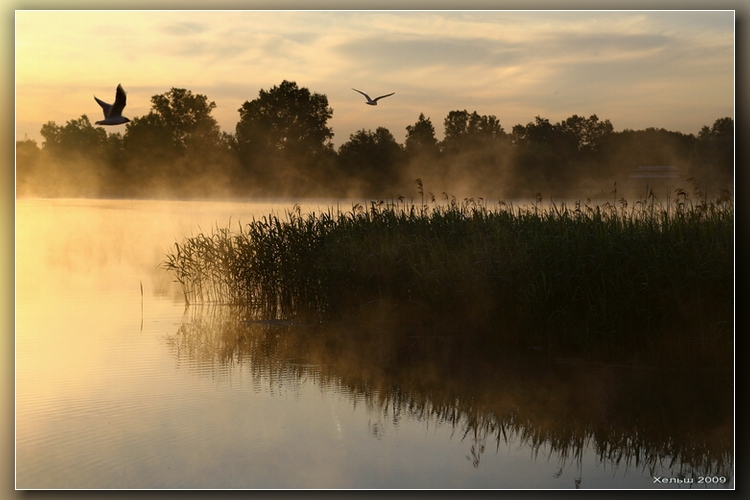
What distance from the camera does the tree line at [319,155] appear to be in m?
6.50

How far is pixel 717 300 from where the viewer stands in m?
6.02

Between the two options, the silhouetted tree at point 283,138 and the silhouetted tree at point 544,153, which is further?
the silhouetted tree at point 283,138

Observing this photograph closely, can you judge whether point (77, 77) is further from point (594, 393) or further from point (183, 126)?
point (594, 393)

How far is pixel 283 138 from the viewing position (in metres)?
8.49

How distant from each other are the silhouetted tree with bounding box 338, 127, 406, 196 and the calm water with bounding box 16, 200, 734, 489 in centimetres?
193

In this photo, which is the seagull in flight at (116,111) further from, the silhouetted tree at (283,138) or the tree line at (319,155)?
the silhouetted tree at (283,138)

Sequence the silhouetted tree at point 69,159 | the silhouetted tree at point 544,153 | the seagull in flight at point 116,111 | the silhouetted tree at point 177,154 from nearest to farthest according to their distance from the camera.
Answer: the seagull in flight at point 116,111 → the silhouetted tree at point 69,159 → the silhouetted tree at point 544,153 → the silhouetted tree at point 177,154

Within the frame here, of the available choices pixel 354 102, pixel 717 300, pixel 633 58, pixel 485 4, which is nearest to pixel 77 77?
pixel 354 102

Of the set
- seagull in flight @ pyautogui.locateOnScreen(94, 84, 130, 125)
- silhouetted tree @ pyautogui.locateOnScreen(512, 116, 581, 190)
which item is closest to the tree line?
silhouetted tree @ pyautogui.locateOnScreen(512, 116, 581, 190)

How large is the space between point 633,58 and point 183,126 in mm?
4157

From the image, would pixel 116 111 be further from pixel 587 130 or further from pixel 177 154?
pixel 587 130

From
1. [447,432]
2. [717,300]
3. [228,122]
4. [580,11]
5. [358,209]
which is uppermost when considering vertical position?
[580,11]

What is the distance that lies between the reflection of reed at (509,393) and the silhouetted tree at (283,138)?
1.83m

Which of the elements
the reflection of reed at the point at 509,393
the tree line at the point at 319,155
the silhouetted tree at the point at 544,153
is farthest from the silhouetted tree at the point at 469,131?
the reflection of reed at the point at 509,393
